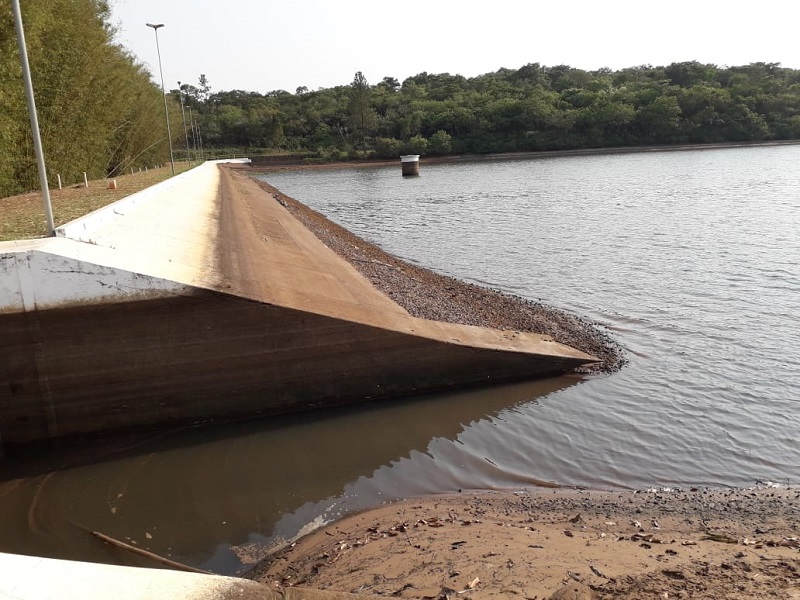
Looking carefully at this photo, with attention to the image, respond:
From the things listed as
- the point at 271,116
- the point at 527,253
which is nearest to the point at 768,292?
the point at 527,253

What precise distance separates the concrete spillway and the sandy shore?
10.7ft

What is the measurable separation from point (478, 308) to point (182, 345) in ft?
24.9

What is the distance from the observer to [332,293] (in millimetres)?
12055

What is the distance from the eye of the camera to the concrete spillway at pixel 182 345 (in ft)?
28.7

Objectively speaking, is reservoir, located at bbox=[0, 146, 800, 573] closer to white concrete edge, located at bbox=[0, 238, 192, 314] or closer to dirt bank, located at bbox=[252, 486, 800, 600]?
dirt bank, located at bbox=[252, 486, 800, 600]

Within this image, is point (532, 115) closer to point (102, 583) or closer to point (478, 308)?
point (478, 308)

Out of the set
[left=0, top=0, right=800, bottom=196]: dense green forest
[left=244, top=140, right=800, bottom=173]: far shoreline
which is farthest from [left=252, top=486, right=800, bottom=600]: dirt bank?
[left=244, top=140, right=800, bottom=173]: far shoreline

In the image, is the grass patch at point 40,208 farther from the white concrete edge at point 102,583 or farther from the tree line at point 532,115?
the tree line at point 532,115

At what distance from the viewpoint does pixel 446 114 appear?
114 m

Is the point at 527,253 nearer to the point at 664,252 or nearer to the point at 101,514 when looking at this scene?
the point at 664,252

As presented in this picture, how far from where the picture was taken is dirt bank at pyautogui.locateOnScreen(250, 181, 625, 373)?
1270 centimetres

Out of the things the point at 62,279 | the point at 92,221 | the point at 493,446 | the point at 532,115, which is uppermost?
the point at 532,115

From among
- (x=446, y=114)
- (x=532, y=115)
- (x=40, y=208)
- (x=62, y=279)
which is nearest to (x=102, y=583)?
(x=62, y=279)

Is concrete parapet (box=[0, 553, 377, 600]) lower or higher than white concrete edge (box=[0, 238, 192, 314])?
lower
